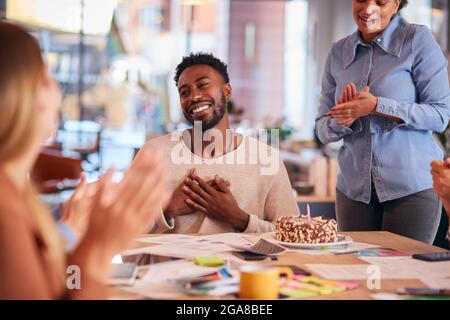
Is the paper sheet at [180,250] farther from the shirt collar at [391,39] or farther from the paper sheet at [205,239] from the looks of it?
the shirt collar at [391,39]

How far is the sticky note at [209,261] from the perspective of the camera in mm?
1541

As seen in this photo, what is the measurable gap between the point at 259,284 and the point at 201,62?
128cm

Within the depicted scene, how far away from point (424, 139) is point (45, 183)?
379 cm

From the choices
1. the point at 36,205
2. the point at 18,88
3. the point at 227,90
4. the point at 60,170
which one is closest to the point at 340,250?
the point at 227,90

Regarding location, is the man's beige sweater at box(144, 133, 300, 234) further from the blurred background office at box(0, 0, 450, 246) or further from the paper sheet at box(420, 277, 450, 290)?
the blurred background office at box(0, 0, 450, 246)

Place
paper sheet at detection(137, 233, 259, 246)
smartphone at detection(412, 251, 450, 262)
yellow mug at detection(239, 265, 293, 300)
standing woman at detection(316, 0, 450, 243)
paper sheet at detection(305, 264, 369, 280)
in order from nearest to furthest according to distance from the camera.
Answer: yellow mug at detection(239, 265, 293, 300), paper sheet at detection(305, 264, 369, 280), smartphone at detection(412, 251, 450, 262), paper sheet at detection(137, 233, 259, 246), standing woman at detection(316, 0, 450, 243)

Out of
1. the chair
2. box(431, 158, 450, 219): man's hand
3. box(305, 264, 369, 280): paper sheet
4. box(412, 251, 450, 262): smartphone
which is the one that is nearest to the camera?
box(305, 264, 369, 280): paper sheet

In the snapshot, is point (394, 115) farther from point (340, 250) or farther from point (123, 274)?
point (123, 274)

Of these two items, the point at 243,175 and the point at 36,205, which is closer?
the point at 36,205

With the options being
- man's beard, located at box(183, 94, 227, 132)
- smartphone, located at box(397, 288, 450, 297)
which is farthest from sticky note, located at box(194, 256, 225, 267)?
man's beard, located at box(183, 94, 227, 132)

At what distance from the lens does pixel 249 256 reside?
1683mm

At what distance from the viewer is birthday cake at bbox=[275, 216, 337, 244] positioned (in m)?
1.84

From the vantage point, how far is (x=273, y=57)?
11141 millimetres

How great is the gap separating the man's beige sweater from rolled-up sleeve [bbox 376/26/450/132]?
416 mm
